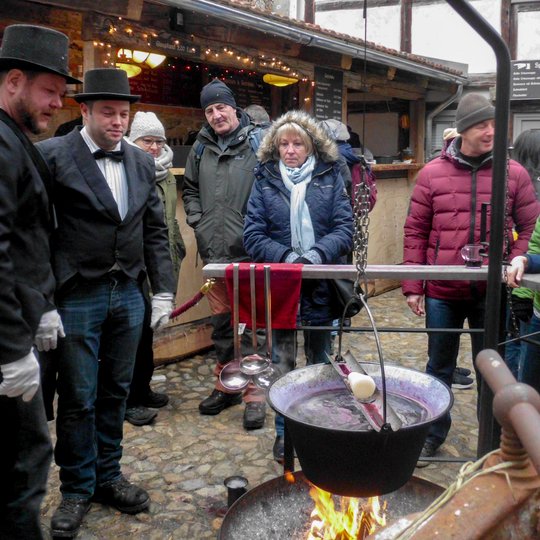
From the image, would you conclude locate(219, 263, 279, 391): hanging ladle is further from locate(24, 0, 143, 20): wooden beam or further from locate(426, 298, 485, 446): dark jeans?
locate(24, 0, 143, 20): wooden beam

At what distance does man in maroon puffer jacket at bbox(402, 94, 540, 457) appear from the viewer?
389cm

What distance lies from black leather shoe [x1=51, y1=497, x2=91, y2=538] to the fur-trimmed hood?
237 cm

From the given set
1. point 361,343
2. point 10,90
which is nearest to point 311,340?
point 10,90

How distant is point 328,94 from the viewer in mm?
8820

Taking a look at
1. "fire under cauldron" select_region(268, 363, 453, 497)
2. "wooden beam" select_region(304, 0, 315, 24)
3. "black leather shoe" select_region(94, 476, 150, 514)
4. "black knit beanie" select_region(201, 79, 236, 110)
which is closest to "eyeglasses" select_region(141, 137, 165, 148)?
"black knit beanie" select_region(201, 79, 236, 110)

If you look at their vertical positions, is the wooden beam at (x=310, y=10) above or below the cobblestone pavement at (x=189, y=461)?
above

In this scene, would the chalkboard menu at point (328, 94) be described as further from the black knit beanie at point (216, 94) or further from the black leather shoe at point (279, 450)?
the black leather shoe at point (279, 450)

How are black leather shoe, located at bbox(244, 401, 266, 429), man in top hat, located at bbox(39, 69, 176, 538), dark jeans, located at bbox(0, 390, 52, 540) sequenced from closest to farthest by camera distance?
dark jeans, located at bbox(0, 390, 52, 540) < man in top hat, located at bbox(39, 69, 176, 538) < black leather shoe, located at bbox(244, 401, 266, 429)

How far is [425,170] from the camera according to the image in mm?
4156

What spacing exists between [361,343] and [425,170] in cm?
305

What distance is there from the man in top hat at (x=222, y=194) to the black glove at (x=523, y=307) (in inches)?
82.8

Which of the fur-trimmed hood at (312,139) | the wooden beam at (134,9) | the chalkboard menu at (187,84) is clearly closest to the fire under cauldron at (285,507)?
the fur-trimmed hood at (312,139)

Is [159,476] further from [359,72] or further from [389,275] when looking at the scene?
[359,72]

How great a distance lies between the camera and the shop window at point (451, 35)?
12.8 metres
